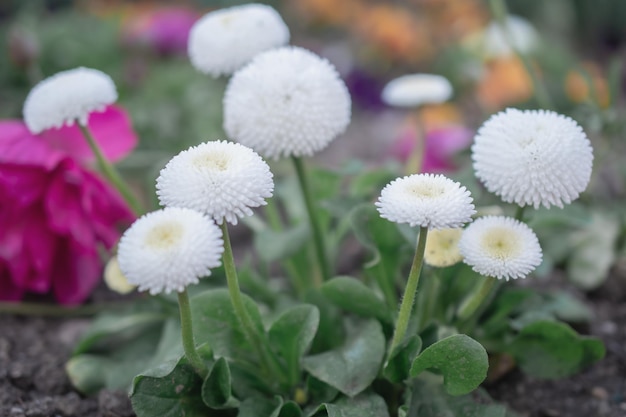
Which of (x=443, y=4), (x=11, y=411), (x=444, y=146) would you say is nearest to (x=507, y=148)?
(x=11, y=411)

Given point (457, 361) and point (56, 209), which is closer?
point (457, 361)

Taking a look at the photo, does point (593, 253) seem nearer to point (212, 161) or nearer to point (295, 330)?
point (295, 330)

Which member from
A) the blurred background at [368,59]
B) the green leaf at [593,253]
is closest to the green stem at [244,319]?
the blurred background at [368,59]

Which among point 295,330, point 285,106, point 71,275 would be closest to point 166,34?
point 71,275

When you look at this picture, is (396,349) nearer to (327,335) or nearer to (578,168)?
(327,335)

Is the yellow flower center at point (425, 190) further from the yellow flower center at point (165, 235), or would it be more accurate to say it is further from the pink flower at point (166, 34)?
the pink flower at point (166, 34)

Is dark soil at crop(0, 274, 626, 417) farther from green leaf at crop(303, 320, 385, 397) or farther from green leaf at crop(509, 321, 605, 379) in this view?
Answer: green leaf at crop(303, 320, 385, 397)
